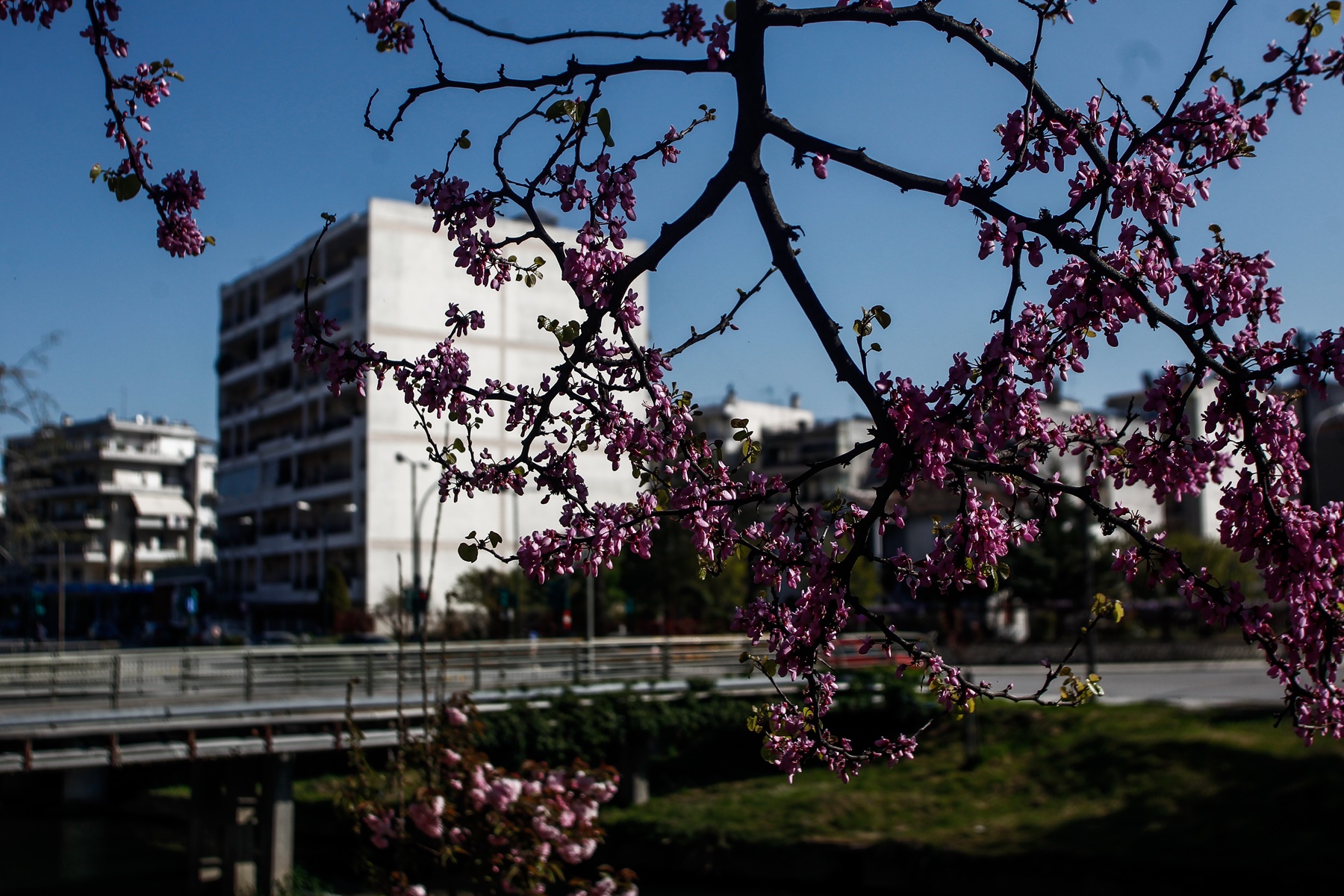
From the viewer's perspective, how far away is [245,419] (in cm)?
5888

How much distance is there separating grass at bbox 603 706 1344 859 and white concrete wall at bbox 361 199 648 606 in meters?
15.3

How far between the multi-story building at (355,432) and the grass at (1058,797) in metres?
12.1

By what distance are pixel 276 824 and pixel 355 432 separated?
28.2 meters

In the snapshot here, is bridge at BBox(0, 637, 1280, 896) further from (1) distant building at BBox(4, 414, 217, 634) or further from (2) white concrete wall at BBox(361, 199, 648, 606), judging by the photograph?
(1) distant building at BBox(4, 414, 217, 634)

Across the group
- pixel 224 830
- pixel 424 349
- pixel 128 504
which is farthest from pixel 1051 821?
pixel 128 504

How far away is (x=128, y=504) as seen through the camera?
3287 inches

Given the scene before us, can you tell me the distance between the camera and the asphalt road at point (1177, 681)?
25.7m

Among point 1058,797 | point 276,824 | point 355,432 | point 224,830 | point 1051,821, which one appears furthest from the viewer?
point 355,432

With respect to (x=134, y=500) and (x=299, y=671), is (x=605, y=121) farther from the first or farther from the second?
(x=134, y=500)

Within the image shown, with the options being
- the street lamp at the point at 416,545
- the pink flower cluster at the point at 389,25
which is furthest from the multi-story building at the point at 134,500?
the pink flower cluster at the point at 389,25

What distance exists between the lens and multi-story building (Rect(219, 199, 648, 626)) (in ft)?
133

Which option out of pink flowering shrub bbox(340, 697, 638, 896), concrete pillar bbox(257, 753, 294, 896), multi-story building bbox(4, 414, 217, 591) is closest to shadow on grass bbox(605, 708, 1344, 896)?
concrete pillar bbox(257, 753, 294, 896)

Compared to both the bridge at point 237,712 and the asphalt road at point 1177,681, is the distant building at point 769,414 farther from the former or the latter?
the bridge at point 237,712

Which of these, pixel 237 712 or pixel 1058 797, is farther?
pixel 1058 797
